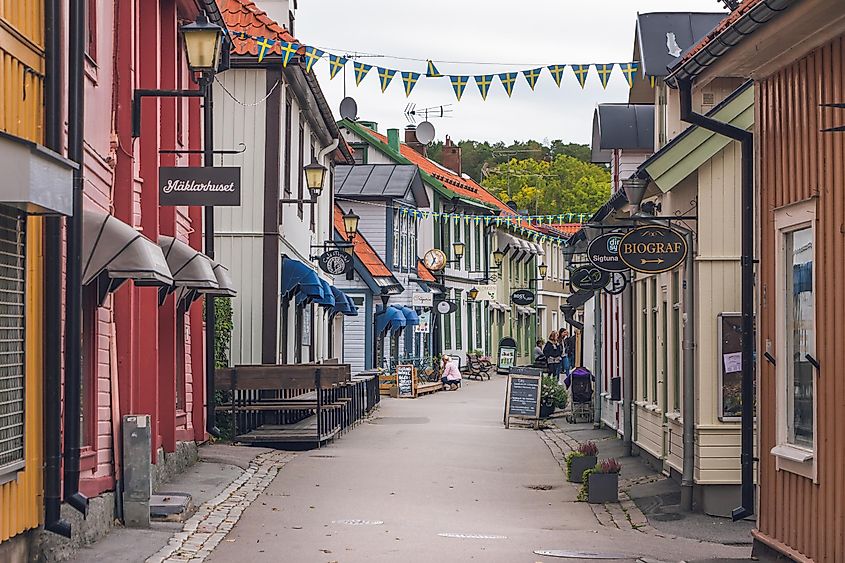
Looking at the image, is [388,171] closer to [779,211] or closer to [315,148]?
[315,148]

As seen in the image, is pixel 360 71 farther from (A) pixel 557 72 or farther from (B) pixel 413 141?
(B) pixel 413 141

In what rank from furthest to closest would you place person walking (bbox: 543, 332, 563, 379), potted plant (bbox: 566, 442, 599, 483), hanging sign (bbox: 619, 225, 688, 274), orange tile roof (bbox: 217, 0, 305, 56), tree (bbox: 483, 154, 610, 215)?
1. tree (bbox: 483, 154, 610, 215)
2. person walking (bbox: 543, 332, 563, 379)
3. orange tile roof (bbox: 217, 0, 305, 56)
4. potted plant (bbox: 566, 442, 599, 483)
5. hanging sign (bbox: 619, 225, 688, 274)

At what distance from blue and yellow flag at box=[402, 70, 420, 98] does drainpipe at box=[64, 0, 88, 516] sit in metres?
9.78

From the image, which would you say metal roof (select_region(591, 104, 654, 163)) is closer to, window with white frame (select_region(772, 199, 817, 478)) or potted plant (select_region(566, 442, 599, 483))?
potted plant (select_region(566, 442, 599, 483))

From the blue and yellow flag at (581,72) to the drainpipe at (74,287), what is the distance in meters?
9.88

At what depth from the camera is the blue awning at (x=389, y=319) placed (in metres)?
45.0

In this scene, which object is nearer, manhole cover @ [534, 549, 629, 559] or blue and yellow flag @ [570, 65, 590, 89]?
manhole cover @ [534, 549, 629, 559]

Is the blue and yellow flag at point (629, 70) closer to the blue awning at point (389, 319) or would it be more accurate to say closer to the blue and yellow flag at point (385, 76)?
the blue and yellow flag at point (385, 76)

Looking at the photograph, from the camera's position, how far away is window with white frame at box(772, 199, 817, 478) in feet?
33.4

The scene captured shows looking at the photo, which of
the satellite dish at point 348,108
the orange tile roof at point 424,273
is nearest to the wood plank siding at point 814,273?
A: the satellite dish at point 348,108

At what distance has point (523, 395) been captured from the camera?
99.0ft

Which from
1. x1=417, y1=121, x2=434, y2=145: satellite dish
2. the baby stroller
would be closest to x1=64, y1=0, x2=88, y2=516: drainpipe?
the baby stroller

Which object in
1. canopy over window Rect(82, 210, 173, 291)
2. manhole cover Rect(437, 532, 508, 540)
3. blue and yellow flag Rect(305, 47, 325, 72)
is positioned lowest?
manhole cover Rect(437, 532, 508, 540)

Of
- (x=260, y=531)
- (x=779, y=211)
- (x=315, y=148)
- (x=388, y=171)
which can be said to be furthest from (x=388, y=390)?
(x=779, y=211)
